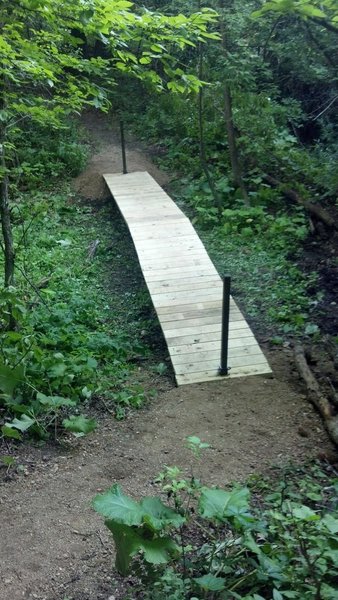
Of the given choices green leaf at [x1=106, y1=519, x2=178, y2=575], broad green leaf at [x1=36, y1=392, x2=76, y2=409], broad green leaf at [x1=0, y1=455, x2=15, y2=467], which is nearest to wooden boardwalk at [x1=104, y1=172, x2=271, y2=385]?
broad green leaf at [x1=36, y1=392, x2=76, y2=409]

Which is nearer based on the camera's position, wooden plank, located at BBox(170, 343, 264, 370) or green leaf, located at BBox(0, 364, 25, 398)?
green leaf, located at BBox(0, 364, 25, 398)

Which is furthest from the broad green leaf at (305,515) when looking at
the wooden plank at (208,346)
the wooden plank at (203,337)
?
the wooden plank at (203,337)

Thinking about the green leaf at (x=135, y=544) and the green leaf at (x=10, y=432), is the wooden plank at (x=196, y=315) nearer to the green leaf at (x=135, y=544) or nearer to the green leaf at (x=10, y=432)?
the green leaf at (x=10, y=432)

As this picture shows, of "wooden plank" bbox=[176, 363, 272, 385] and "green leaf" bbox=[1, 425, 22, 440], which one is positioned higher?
"green leaf" bbox=[1, 425, 22, 440]

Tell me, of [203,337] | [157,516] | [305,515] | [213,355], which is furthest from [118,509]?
[203,337]

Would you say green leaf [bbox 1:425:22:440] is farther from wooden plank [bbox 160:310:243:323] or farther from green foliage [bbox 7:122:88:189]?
green foliage [bbox 7:122:88:189]

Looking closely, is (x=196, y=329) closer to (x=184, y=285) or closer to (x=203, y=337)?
(x=203, y=337)

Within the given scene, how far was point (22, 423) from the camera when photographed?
15.7ft

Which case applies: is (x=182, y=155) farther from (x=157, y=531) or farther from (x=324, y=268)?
(x=157, y=531)

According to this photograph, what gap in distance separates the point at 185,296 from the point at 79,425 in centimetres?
269

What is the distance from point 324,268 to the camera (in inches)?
320

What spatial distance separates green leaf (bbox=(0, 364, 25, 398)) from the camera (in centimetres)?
504

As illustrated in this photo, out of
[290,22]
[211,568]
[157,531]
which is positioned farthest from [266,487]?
[290,22]

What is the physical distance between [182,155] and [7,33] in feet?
26.5
